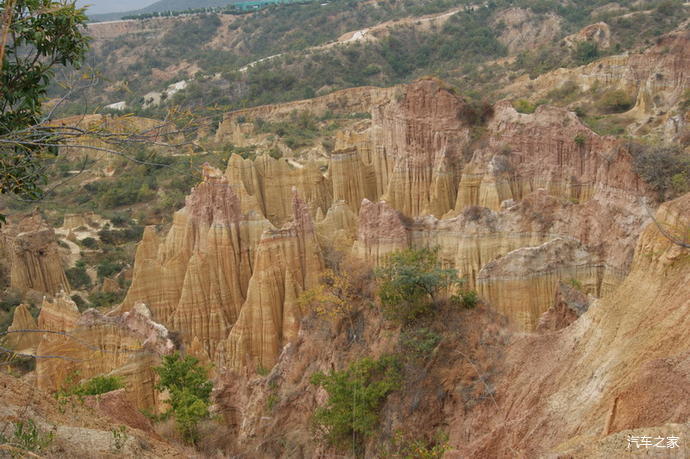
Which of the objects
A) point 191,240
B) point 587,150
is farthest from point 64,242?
point 587,150

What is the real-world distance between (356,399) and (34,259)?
80.5 ft

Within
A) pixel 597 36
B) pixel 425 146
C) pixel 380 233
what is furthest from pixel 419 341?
pixel 597 36

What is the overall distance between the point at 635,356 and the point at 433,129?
17.1m

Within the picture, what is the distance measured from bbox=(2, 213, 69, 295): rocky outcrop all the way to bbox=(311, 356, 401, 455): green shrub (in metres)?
22.5

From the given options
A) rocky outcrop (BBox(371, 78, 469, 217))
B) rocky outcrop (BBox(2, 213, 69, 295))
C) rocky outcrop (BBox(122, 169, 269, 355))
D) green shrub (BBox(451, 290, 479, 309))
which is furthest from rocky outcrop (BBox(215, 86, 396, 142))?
green shrub (BBox(451, 290, 479, 309))

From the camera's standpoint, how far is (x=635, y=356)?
8062 millimetres

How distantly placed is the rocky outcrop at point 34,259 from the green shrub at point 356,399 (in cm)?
2248

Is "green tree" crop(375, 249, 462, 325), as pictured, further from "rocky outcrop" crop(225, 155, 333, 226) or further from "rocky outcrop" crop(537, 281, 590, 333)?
"rocky outcrop" crop(225, 155, 333, 226)

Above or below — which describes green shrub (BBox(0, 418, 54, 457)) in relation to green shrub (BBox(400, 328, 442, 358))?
above

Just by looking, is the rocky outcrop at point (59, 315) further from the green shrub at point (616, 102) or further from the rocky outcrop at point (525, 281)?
the green shrub at point (616, 102)

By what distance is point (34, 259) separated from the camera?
3061 cm

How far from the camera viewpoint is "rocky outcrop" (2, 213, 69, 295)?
30.2 m

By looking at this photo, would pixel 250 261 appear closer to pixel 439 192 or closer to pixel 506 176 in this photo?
pixel 439 192

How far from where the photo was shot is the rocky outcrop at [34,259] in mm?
30188
